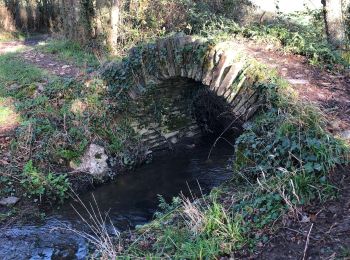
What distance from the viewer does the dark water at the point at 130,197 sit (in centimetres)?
509

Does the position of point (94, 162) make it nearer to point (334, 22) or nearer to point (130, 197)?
point (130, 197)

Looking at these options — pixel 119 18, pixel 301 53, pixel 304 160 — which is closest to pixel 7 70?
pixel 119 18

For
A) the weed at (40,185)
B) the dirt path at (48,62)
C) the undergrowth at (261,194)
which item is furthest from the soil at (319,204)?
the dirt path at (48,62)

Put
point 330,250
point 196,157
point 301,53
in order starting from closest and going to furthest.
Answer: point 330,250, point 301,53, point 196,157

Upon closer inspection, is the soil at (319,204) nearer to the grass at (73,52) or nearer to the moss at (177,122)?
the moss at (177,122)

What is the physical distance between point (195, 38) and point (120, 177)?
2.68 m

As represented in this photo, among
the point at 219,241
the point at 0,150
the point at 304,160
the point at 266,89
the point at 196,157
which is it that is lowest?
the point at 196,157

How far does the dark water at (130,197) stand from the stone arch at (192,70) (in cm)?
122

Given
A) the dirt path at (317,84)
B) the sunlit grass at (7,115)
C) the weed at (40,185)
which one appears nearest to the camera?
the dirt path at (317,84)

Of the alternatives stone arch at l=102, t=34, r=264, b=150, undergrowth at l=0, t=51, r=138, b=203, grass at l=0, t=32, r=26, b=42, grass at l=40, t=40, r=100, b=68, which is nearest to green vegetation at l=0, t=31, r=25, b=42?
grass at l=0, t=32, r=26, b=42

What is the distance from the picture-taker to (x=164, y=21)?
1017cm

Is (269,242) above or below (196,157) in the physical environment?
above

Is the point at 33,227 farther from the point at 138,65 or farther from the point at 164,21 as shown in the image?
the point at 164,21

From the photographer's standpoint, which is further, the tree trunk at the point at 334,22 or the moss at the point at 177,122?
the moss at the point at 177,122
